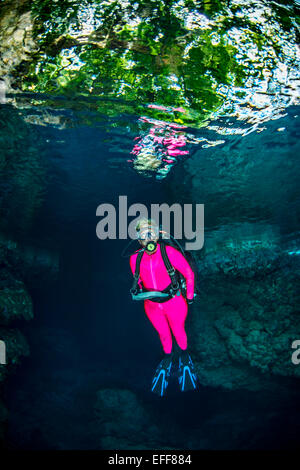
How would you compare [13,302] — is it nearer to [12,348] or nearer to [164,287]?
[12,348]

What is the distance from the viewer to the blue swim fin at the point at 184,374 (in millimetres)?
5395

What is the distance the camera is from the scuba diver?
5297 mm

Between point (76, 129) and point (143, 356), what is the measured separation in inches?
591

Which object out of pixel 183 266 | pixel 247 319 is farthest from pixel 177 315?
pixel 247 319

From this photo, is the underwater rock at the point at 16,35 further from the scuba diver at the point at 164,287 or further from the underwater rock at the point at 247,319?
the underwater rock at the point at 247,319

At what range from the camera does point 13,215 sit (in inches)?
499

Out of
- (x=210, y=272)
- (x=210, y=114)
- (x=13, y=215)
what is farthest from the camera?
(x=13, y=215)

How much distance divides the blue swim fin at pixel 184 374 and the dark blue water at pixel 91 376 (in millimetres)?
4779

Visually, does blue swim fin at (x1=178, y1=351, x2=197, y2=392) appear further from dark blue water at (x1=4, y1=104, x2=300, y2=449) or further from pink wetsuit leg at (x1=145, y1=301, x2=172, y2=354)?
dark blue water at (x1=4, y1=104, x2=300, y2=449)

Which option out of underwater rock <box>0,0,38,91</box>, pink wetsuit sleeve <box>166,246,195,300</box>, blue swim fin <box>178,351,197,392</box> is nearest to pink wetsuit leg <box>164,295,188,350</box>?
blue swim fin <box>178,351,197,392</box>

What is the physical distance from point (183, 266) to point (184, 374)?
245cm

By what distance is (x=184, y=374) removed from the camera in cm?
551
